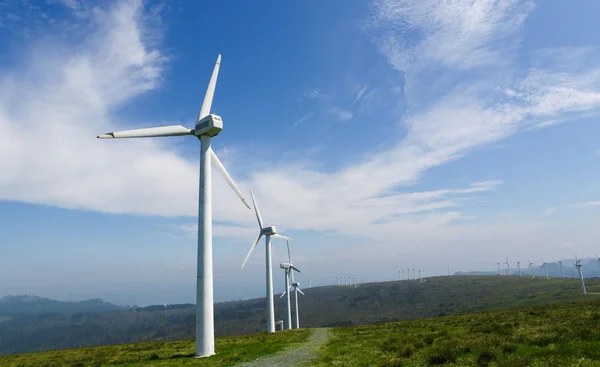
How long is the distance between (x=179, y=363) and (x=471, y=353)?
2145cm

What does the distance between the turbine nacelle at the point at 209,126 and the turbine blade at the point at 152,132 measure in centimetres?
145

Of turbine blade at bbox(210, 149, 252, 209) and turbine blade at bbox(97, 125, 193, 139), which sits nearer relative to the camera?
turbine blade at bbox(97, 125, 193, 139)

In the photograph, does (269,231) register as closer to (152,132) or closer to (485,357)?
(152,132)

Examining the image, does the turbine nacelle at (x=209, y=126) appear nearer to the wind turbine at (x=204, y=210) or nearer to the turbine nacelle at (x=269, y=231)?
the wind turbine at (x=204, y=210)

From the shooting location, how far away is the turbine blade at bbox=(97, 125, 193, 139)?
108 feet

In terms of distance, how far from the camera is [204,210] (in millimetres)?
34469

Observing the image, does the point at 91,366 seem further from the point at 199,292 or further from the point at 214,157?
the point at 214,157

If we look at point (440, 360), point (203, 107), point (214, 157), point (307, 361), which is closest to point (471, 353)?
point (440, 360)

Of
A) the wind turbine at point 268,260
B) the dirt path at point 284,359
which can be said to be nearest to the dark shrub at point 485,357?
the dirt path at point 284,359

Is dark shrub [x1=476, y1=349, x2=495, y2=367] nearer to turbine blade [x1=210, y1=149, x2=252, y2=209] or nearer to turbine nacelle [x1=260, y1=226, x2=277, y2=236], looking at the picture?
turbine blade [x1=210, y1=149, x2=252, y2=209]

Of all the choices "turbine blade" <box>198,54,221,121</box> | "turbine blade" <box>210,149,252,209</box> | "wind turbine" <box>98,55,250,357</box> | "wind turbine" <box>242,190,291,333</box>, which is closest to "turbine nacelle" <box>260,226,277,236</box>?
"wind turbine" <box>242,190,291,333</box>

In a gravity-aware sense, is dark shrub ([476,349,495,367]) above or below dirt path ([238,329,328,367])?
above

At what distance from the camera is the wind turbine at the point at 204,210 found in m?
32.5

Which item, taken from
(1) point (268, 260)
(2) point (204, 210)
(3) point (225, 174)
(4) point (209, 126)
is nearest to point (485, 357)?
(2) point (204, 210)
